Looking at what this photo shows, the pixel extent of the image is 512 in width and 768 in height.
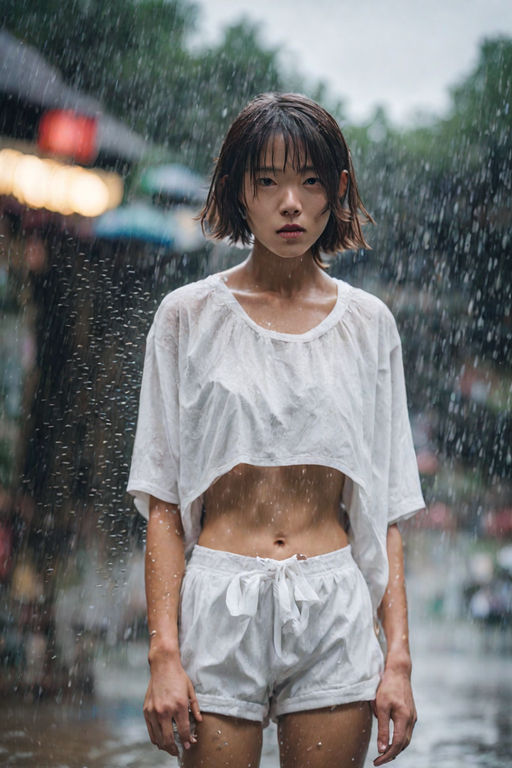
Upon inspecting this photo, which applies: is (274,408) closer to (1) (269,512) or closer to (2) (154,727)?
(1) (269,512)

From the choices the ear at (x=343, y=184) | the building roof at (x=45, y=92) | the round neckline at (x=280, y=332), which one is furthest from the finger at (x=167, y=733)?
the building roof at (x=45, y=92)

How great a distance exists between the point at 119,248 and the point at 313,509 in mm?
3653

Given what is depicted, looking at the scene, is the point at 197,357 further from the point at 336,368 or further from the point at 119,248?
the point at 119,248

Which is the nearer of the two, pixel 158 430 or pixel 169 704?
pixel 169 704

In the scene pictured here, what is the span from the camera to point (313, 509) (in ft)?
5.01

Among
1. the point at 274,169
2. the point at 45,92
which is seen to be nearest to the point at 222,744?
the point at 274,169

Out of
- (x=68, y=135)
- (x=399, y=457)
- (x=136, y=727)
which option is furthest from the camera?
(x=68, y=135)

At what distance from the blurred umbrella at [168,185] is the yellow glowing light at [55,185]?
555 millimetres

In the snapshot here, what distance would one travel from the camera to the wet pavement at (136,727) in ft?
12.4

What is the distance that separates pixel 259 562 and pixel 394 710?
28 cm

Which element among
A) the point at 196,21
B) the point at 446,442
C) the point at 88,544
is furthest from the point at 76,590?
the point at 196,21

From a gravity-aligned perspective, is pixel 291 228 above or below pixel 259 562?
above

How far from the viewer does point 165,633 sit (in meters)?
1.46

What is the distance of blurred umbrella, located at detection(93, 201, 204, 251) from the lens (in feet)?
16.4
